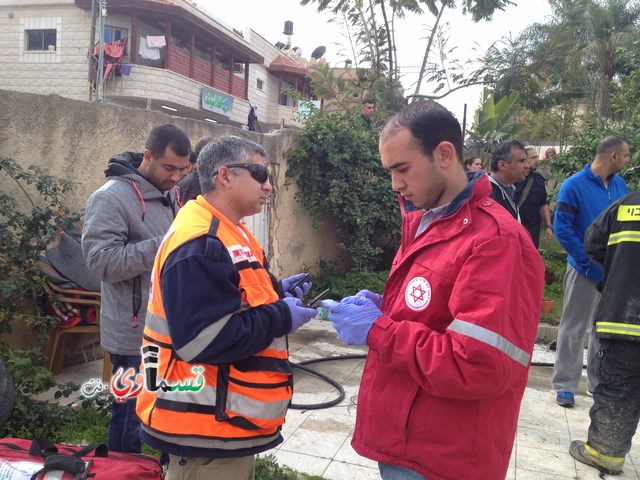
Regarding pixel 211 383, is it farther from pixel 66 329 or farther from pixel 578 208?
pixel 578 208

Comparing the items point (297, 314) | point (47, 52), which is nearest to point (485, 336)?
point (297, 314)

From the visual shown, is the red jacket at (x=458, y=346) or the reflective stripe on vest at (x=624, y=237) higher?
the reflective stripe on vest at (x=624, y=237)

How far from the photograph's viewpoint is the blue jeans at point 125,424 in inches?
110

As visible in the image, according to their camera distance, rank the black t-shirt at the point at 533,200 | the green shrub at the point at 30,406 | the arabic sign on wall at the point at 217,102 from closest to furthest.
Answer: the green shrub at the point at 30,406, the black t-shirt at the point at 533,200, the arabic sign on wall at the point at 217,102

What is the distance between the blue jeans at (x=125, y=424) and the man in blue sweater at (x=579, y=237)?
3492 millimetres

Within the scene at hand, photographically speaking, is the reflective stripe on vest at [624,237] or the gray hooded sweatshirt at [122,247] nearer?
the gray hooded sweatshirt at [122,247]

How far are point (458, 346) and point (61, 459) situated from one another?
1732mm

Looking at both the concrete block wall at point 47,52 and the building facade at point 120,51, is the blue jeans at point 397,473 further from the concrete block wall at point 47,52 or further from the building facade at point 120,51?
the concrete block wall at point 47,52

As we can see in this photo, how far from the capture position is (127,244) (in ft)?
9.11

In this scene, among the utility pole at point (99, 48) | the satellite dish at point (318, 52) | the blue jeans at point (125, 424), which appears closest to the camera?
the blue jeans at point (125, 424)

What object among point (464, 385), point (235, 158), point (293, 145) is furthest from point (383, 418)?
point (293, 145)

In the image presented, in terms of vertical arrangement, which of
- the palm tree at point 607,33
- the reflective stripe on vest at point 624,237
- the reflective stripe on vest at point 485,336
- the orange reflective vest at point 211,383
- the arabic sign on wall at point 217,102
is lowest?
the orange reflective vest at point 211,383

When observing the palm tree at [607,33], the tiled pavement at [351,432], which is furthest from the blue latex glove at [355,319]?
the palm tree at [607,33]

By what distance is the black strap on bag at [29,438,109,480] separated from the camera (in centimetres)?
217
